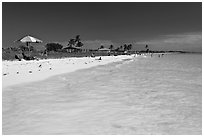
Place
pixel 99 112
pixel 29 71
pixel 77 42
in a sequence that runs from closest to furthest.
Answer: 1. pixel 99 112
2. pixel 29 71
3. pixel 77 42

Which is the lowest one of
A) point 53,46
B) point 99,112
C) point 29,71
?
point 99,112

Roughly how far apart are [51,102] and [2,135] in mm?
2908

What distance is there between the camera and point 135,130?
5227 millimetres

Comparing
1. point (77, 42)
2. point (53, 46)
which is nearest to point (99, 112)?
point (77, 42)

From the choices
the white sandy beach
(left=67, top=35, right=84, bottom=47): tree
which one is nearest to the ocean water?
the white sandy beach

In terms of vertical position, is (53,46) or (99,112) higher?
(53,46)

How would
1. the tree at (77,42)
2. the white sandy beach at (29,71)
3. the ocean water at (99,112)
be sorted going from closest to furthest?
the ocean water at (99,112), the white sandy beach at (29,71), the tree at (77,42)

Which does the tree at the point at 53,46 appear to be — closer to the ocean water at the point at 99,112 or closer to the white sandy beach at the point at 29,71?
the white sandy beach at the point at 29,71

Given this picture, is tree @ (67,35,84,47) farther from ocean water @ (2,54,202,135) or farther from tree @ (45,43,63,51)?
ocean water @ (2,54,202,135)

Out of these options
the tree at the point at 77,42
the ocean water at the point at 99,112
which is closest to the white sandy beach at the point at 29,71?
the ocean water at the point at 99,112

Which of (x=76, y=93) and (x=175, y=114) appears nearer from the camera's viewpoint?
(x=175, y=114)

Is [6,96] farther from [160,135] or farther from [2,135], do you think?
[160,135]

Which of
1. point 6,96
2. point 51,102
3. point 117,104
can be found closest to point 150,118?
point 117,104

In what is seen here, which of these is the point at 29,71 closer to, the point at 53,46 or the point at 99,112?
the point at 99,112
